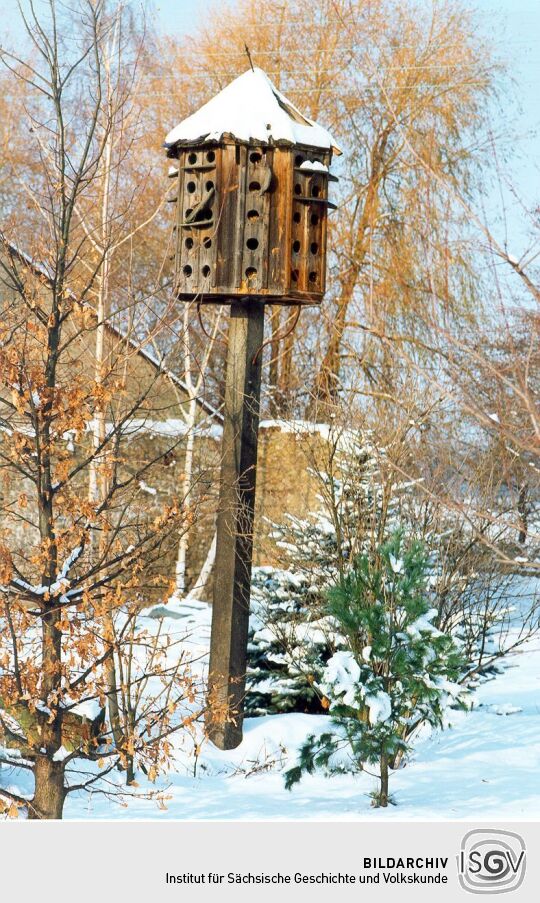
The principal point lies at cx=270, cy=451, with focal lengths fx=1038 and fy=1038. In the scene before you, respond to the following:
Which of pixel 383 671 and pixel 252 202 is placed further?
pixel 252 202

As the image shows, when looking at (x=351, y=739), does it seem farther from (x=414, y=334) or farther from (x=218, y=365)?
(x=218, y=365)

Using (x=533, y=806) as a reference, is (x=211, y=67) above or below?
above

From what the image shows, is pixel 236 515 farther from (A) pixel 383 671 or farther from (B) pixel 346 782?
(B) pixel 346 782

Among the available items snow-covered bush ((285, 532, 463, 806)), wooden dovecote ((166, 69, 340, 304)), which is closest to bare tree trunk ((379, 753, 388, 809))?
snow-covered bush ((285, 532, 463, 806))

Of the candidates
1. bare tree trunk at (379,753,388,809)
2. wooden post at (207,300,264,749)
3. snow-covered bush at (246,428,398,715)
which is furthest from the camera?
snow-covered bush at (246,428,398,715)

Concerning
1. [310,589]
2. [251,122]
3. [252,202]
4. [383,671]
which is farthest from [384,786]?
[251,122]

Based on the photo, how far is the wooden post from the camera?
6.33 meters

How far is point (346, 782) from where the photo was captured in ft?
20.8

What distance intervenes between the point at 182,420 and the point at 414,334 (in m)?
3.47

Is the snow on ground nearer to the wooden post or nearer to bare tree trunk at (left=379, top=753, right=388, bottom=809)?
bare tree trunk at (left=379, top=753, right=388, bottom=809)

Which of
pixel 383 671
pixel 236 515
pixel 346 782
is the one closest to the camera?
pixel 383 671
